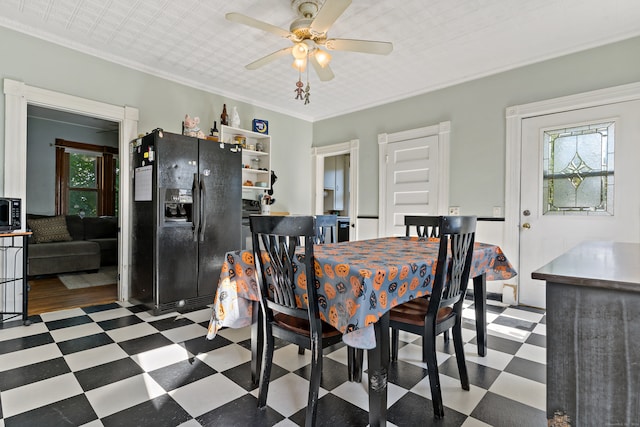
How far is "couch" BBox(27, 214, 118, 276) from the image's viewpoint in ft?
14.6

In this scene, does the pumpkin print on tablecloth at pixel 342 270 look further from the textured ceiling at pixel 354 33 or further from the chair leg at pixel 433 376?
the textured ceiling at pixel 354 33

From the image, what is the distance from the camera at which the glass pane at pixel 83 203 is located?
591 centimetres

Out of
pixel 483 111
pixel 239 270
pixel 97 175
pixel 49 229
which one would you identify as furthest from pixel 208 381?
pixel 97 175

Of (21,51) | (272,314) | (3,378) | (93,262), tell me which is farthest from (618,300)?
(93,262)

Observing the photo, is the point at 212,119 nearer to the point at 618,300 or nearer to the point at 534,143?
the point at 534,143

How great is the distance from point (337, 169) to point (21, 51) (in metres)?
4.85

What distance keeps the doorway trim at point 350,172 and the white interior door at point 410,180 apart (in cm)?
52

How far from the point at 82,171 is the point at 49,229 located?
158 centimetres

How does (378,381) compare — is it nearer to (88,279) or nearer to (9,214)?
(9,214)

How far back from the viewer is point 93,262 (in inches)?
193

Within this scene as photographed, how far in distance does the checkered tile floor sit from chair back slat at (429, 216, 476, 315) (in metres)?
0.56

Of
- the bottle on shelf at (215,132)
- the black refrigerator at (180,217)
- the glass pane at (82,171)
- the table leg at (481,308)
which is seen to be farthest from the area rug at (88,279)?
the table leg at (481,308)

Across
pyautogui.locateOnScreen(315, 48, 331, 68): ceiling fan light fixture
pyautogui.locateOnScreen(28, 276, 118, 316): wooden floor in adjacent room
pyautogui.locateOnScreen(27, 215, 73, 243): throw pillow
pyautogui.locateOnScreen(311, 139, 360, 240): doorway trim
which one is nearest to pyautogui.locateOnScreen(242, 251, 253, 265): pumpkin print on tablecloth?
pyautogui.locateOnScreen(315, 48, 331, 68): ceiling fan light fixture

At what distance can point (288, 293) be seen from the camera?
4.99ft
